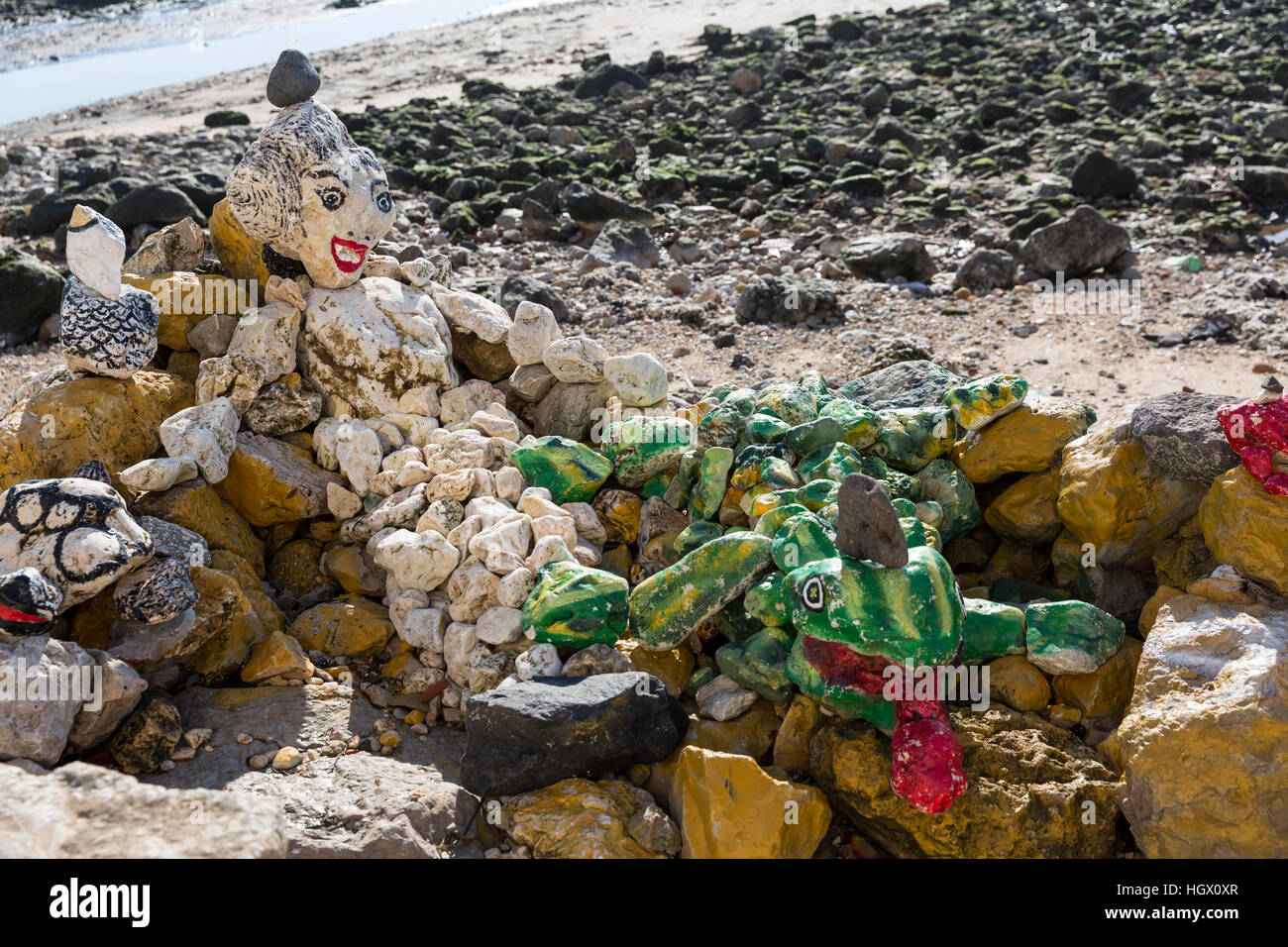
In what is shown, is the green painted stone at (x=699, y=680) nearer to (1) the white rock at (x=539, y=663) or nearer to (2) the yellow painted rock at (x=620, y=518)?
(1) the white rock at (x=539, y=663)

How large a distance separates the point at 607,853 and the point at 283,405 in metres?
2.60

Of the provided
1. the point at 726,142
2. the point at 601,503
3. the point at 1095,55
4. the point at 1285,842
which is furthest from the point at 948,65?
the point at 1285,842

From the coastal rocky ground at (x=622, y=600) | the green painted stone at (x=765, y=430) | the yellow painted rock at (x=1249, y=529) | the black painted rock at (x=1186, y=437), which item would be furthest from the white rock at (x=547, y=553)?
the yellow painted rock at (x=1249, y=529)

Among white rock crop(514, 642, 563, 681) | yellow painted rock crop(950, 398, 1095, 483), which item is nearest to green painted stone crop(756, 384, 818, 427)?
yellow painted rock crop(950, 398, 1095, 483)

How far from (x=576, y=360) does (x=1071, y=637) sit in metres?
2.61

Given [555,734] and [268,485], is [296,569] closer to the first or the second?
[268,485]

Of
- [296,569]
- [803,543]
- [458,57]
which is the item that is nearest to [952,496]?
[803,543]

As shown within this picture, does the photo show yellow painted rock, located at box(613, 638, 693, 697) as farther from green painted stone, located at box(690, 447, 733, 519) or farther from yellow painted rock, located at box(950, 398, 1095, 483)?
yellow painted rock, located at box(950, 398, 1095, 483)

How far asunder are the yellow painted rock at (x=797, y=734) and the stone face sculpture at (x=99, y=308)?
10.2 feet

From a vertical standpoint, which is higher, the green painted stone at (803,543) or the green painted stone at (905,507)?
the green painted stone at (803,543)

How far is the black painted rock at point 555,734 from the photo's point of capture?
351cm

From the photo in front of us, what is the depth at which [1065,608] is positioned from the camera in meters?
3.78

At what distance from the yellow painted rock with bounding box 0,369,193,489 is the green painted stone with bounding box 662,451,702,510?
89.3 inches

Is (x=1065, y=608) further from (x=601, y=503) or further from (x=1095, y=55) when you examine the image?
(x=1095, y=55)
